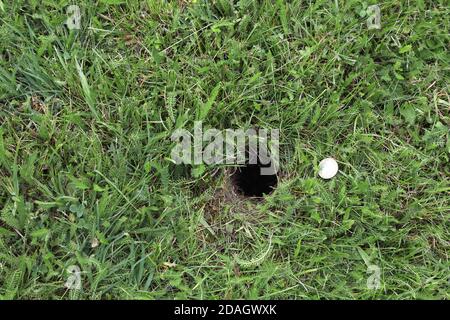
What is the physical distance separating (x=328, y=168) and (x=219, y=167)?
48cm

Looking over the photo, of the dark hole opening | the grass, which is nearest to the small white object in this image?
the grass

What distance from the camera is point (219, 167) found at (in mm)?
2104

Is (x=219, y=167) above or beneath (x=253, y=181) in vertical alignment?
above

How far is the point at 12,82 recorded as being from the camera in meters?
2.12

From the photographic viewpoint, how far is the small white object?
2.13m

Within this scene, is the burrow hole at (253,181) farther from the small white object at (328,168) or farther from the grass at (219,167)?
the small white object at (328,168)

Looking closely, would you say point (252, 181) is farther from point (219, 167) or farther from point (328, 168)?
point (328, 168)

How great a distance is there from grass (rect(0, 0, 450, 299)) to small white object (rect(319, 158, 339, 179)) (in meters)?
0.03

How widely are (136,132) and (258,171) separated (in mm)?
585

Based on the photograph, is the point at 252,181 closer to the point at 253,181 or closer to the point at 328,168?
the point at 253,181

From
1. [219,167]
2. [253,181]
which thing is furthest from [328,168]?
[219,167]

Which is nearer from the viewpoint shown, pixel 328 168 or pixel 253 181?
pixel 328 168

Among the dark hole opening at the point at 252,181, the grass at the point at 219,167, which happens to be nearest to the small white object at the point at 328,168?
the grass at the point at 219,167

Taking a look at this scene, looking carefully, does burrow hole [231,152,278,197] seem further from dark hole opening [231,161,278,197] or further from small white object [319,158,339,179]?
small white object [319,158,339,179]
